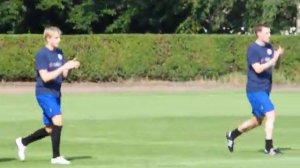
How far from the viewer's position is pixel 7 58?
121ft

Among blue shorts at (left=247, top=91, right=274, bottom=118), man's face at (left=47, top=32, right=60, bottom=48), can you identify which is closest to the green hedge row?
blue shorts at (left=247, top=91, right=274, bottom=118)

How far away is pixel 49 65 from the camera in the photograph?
13633 millimetres

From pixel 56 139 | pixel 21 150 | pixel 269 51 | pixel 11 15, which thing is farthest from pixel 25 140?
pixel 11 15

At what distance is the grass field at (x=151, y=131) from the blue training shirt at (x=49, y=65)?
1038mm

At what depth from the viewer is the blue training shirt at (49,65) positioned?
13633mm

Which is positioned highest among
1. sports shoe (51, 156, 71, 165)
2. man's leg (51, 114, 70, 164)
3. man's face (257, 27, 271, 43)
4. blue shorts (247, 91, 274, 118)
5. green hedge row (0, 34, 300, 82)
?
man's face (257, 27, 271, 43)

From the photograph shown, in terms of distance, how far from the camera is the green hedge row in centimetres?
3684

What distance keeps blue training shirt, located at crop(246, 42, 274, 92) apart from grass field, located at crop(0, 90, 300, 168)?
103 cm

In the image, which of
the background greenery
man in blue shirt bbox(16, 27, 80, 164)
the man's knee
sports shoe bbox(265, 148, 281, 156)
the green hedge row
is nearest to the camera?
man in blue shirt bbox(16, 27, 80, 164)

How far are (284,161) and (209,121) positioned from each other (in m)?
7.66

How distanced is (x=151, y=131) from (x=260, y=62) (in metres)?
4.85

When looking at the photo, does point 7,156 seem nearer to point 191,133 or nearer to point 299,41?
point 191,133

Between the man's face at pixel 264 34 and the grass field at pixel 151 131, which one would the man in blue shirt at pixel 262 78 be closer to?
the man's face at pixel 264 34

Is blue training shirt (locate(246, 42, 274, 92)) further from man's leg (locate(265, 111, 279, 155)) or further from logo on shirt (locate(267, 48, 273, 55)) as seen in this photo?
man's leg (locate(265, 111, 279, 155))
